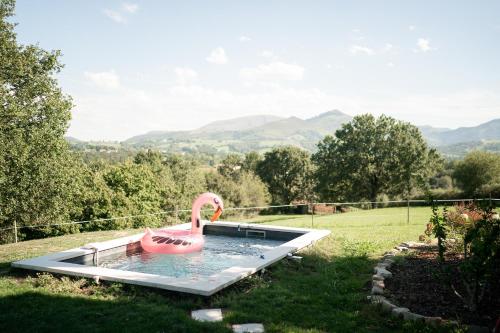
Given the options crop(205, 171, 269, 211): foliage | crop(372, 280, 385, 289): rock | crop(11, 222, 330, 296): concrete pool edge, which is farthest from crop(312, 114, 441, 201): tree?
crop(372, 280, 385, 289): rock

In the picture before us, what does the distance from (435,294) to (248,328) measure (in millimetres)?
3456

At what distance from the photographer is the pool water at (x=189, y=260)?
992 centimetres

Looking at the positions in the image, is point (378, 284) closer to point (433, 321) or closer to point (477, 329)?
point (433, 321)

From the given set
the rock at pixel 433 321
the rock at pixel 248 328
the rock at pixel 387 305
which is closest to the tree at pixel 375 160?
the rock at pixel 387 305

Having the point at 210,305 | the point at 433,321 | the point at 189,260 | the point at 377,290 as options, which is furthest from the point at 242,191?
the point at 433,321

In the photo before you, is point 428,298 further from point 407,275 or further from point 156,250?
point 156,250

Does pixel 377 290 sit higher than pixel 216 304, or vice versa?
pixel 377 290

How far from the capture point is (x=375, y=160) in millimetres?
37062

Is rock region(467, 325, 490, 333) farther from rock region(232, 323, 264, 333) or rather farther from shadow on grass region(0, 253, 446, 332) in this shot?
rock region(232, 323, 264, 333)

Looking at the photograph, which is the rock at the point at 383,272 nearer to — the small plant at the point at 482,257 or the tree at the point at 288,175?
the small plant at the point at 482,257

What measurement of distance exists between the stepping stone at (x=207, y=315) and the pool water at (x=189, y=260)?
3.36 m

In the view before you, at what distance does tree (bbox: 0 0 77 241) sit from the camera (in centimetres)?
1526

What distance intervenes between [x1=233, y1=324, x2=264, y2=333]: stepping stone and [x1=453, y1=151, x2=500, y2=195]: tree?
35715mm

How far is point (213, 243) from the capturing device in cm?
1377
